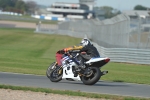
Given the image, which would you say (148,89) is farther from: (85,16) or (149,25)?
(85,16)

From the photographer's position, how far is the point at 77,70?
13820mm

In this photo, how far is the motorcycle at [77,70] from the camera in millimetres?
13406

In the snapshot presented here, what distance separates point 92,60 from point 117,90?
111 centimetres

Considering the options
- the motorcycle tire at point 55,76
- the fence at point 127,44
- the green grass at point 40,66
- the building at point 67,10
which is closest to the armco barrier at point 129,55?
the fence at point 127,44

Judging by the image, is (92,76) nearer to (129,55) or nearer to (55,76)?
(55,76)

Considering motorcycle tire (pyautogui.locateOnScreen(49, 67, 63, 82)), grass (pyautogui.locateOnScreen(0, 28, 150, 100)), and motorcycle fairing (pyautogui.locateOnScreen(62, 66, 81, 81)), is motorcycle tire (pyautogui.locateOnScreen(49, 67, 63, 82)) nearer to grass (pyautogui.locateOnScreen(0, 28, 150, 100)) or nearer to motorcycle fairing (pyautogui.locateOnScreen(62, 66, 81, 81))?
motorcycle fairing (pyautogui.locateOnScreen(62, 66, 81, 81))

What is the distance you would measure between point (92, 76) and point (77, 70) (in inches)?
21.9

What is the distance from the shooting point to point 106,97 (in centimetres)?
1117

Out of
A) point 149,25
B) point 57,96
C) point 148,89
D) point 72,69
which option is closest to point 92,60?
point 72,69

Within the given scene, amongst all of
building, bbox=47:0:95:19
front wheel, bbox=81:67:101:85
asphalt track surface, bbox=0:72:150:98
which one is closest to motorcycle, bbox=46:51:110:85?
front wheel, bbox=81:67:101:85

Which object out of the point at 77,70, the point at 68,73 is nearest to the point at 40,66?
the point at 68,73

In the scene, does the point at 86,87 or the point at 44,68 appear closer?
the point at 86,87

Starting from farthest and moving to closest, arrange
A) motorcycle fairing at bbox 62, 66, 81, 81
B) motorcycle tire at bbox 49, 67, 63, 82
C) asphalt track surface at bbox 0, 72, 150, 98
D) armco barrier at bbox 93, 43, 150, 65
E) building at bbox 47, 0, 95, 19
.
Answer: building at bbox 47, 0, 95, 19, armco barrier at bbox 93, 43, 150, 65, motorcycle tire at bbox 49, 67, 63, 82, motorcycle fairing at bbox 62, 66, 81, 81, asphalt track surface at bbox 0, 72, 150, 98

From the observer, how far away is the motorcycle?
44.0 ft
